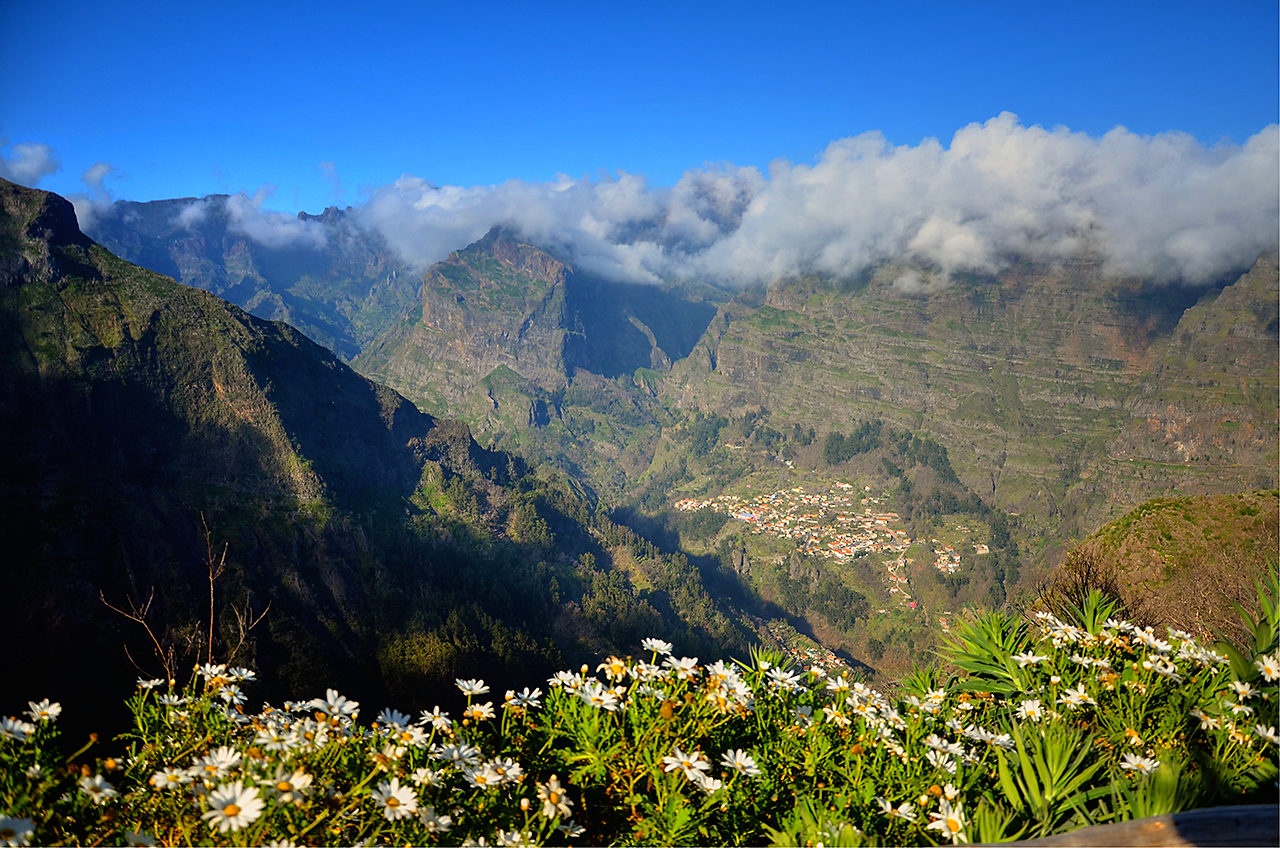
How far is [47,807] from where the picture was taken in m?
2.97

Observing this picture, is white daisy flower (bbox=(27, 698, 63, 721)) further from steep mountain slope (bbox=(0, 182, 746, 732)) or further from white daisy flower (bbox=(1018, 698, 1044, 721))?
steep mountain slope (bbox=(0, 182, 746, 732))

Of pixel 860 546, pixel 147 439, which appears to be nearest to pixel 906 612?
pixel 860 546

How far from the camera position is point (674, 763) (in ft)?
11.4

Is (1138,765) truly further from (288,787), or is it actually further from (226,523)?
(226,523)

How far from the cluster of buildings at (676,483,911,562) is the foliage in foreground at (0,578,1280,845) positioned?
14615 cm

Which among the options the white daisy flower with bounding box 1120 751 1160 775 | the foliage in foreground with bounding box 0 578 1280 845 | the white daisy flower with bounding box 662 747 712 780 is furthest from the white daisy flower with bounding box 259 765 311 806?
the white daisy flower with bounding box 1120 751 1160 775

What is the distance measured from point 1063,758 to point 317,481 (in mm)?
82783

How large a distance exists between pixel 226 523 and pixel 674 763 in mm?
69398

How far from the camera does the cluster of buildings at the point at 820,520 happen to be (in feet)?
484

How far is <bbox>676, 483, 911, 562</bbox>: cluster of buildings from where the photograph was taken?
484 ft

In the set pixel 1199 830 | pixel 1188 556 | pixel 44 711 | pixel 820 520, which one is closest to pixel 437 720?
pixel 44 711

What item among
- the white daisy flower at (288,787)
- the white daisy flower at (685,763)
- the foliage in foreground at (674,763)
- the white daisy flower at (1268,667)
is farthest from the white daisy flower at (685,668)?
the white daisy flower at (1268,667)

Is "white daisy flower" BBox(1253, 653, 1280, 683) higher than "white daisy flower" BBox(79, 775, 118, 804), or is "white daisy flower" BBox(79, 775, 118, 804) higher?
"white daisy flower" BBox(79, 775, 118, 804)

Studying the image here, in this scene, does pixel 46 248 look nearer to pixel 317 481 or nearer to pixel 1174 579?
pixel 317 481
